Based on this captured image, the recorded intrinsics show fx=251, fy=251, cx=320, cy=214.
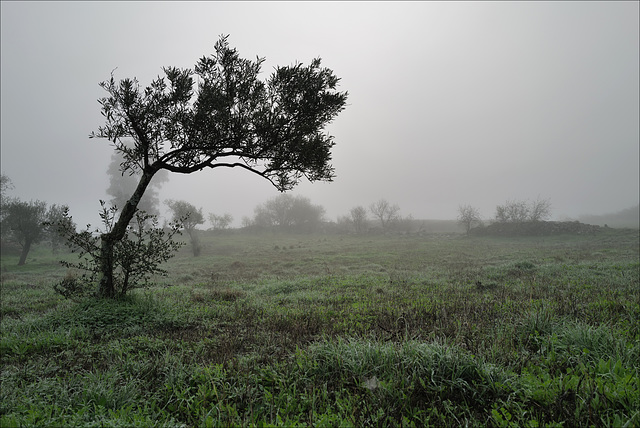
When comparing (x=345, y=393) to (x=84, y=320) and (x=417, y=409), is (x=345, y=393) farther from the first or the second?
(x=84, y=320)

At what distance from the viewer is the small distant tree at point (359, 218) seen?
7200 centimetres

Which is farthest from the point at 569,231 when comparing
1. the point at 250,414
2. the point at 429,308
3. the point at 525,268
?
the point at 250,414

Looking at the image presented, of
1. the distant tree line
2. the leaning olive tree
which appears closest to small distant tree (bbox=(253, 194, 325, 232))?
the distant tree line

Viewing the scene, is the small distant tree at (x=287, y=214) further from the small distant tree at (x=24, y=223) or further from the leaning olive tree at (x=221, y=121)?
the leaning olive tree at (x=221, y=121)

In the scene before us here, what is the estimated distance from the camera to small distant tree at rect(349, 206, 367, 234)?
236 ft

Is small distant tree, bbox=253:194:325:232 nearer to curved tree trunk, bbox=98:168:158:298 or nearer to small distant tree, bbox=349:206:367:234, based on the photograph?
small distant tree, bbox=349:206:367:234

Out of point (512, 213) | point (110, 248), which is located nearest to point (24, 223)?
point (110, 248)

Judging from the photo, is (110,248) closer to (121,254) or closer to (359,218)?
(121,254)

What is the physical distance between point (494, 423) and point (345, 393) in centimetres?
162

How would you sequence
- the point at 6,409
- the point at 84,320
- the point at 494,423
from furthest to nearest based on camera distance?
the point at 84,320
the point at 6,409
the point at 494,423

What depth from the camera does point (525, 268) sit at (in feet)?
46.6

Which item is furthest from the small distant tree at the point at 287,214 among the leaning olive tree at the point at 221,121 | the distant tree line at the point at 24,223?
the leaning olive tree at the point at 221,121

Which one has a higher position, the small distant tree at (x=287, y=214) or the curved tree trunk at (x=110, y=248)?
the small distant tree at (x=287, y=214)

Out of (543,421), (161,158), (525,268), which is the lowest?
(525,268)
